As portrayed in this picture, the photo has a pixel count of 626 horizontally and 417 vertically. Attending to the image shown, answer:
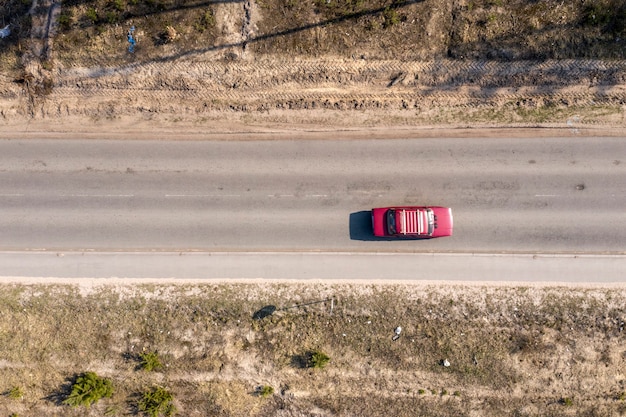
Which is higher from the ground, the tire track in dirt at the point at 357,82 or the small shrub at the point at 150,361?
the tire track in dirt at the point at 357,82

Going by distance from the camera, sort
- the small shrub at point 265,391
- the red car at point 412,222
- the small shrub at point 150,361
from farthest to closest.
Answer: the small shrub at point 265,391 < the small shrub at point 150,361 < the red car at point 412,222

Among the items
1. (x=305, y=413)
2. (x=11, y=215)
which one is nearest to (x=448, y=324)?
(x=305, y=413)

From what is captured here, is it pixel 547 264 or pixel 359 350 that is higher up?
pixel 547 264

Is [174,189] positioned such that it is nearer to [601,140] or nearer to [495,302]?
[495,302]

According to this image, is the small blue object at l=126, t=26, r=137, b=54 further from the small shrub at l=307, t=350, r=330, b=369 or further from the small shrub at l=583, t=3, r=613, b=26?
the small shrub at l=583, t=3, r=613, b=26

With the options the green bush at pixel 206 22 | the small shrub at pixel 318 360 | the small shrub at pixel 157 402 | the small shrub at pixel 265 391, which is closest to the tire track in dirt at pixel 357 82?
the green bush at pixel 206 22

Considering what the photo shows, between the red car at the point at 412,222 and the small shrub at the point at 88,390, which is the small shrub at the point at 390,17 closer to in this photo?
the red car at the point at 412,222

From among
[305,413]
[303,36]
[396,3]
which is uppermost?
[396,3]

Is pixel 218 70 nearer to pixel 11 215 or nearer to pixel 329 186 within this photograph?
pixel 329 186
